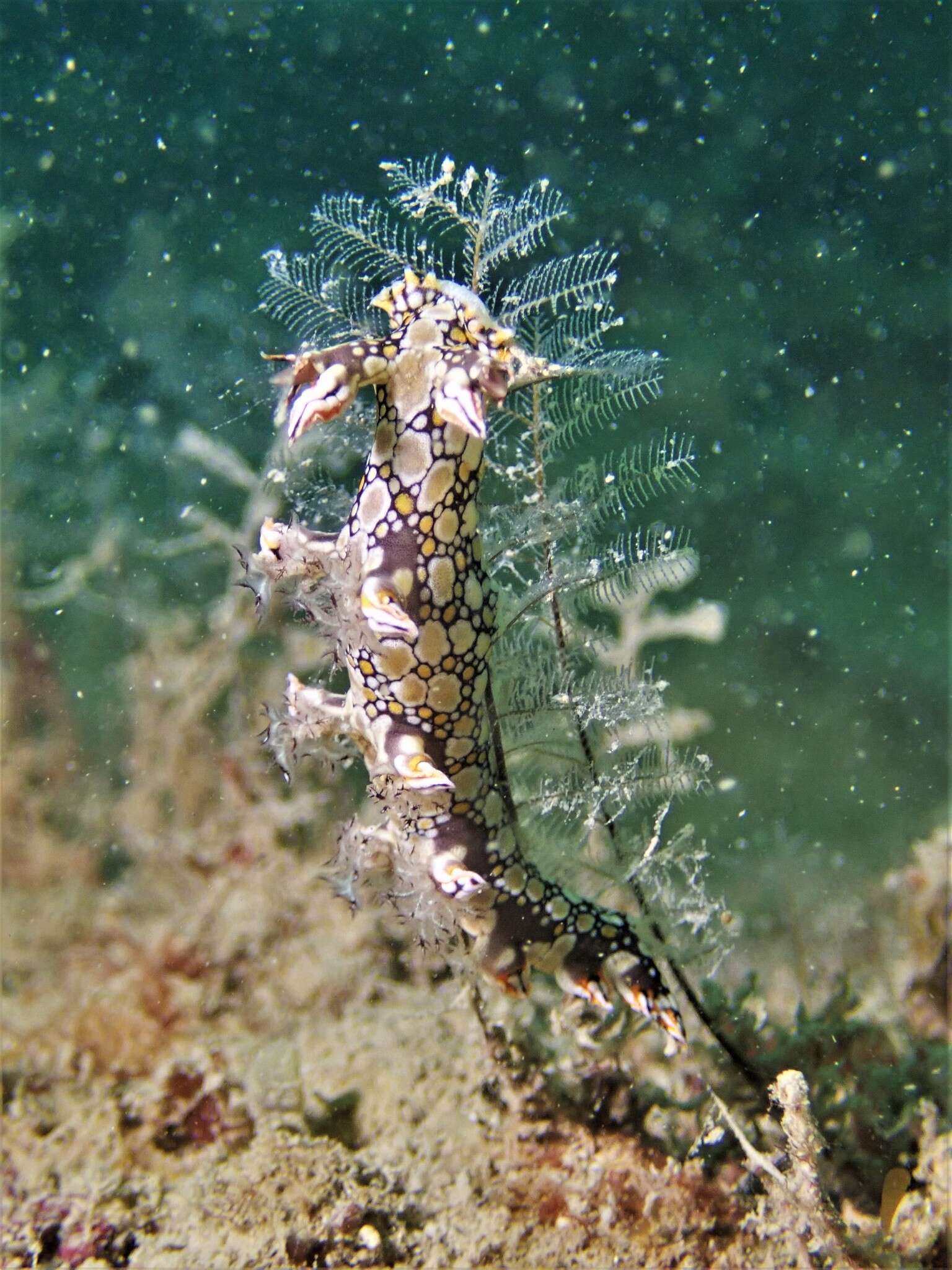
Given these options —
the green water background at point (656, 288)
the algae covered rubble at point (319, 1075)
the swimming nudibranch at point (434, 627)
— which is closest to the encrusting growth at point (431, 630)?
the swimming nudibranch at point (434, 627)

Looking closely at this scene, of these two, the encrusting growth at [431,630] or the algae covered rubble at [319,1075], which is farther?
the algae covered rubble at [319,1075]

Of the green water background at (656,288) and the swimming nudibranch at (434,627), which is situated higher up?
the green water background at (656,288)

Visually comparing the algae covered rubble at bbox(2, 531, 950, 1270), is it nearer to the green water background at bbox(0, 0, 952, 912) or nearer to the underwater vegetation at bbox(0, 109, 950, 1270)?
the underwater vegetation at bbox(0, 109, 950, 1270)

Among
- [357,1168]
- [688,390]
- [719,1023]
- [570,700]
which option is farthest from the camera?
[688,390]

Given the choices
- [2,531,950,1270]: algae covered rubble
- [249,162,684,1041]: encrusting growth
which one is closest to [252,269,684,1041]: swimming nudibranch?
[249,162,684,1041]: encrusting growth

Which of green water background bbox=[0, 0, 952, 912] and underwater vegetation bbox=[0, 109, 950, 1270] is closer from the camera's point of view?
underwater vegetation bbox=[0, 109, 950, 1270]

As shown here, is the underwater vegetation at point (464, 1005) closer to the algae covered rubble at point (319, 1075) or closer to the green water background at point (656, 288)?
the algae covered rubble at point (319, 1075)

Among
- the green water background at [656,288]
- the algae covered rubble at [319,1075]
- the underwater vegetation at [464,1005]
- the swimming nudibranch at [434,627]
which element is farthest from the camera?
the green water background at [656,288]

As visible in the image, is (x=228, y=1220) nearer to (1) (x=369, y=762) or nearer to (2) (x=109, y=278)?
(1) (x=369, y=762)

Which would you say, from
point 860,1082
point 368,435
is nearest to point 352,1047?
point 860,1082
